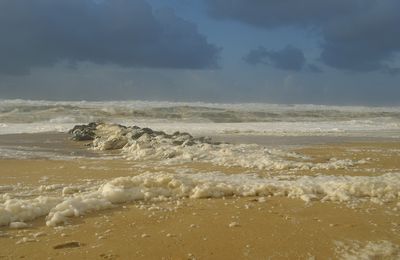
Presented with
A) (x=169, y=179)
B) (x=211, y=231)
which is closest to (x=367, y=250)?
(x=211, y=231)

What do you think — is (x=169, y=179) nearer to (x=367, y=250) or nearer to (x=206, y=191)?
(x=206, y=191)

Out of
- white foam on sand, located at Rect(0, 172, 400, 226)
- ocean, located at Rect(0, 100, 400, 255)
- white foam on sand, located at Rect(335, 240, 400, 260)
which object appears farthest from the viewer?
white foam on sand, located at Rect(0, 172, 400, 226)

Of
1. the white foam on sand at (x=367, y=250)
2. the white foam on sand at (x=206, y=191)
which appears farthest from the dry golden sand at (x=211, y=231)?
the white foam on sand at (x=206, y=191)

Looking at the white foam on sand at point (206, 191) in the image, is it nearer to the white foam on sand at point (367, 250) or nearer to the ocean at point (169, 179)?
the ocean at point (169, 179)

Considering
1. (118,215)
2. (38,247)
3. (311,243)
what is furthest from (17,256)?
(311,243)

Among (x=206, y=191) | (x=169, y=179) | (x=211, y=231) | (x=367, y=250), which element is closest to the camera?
(x=367, y=250)

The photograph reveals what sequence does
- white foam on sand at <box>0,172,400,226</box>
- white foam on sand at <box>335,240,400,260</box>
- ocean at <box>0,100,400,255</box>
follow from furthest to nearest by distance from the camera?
white foam on sand at <box>0,172,400,226</box>
ocean at <box>0,100,400,255</box>
white foam on sand at <box>335,240,400,260</box>

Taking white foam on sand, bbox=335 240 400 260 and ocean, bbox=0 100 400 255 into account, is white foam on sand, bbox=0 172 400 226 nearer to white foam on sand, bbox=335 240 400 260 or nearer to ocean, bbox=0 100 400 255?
ocean, bbox=0 100 400 255

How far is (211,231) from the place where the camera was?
577 centimetres

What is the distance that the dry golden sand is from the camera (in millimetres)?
5066

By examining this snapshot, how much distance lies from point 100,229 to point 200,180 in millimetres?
2870

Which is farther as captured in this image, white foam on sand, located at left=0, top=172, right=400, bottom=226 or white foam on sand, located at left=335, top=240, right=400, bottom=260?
white foam on sand, located at left=0, top=172, right=400, bottom=226

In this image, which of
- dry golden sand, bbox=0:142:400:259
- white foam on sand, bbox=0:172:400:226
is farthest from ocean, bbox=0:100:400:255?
dry golden sand, bbox=0:142:400:259

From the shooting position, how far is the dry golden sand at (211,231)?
5066 mm
